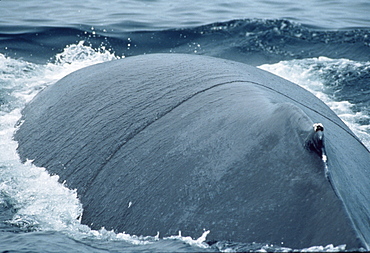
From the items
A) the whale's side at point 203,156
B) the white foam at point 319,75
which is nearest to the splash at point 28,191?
the whale's side at point 203,156

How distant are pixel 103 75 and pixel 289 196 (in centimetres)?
348

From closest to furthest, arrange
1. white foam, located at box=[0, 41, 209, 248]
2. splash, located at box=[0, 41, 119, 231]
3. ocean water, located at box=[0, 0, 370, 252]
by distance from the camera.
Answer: white foam, located at box=[0, 41, 209, 248] → ocean water, located at box=[0, 0, 370, 252] → splash, located at box=[0, 41, 119, 231]

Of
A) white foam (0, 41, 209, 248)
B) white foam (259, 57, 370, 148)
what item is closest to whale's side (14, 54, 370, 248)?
white foam (0, 41, 209, 248)

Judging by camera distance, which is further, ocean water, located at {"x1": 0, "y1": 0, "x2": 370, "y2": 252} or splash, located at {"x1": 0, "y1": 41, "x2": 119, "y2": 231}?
splash, located at {"x1": 0, "y1": 41, "x2": 119, "y2": 231}

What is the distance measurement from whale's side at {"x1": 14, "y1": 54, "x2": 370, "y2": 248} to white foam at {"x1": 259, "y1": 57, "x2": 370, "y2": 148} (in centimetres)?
303

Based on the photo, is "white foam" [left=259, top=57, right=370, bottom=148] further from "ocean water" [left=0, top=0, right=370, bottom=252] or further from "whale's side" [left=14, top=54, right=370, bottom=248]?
"whale's side" [left=14, top=54, right=370, bottom=248]

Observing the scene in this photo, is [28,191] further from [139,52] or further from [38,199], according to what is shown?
[139,52]

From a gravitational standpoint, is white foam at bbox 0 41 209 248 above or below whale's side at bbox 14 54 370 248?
below

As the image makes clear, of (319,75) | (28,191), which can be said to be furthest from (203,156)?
(319,75)

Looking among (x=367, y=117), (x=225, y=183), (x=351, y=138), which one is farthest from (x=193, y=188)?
(x=367, y=117)

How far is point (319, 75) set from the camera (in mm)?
11273

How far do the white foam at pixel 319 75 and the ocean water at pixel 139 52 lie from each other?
22 millimetres

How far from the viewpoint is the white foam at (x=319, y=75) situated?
895 centimetres

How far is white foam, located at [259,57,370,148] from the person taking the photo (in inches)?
352
